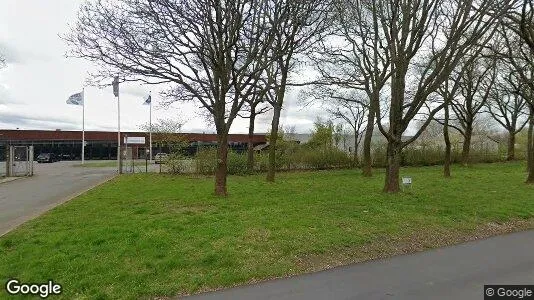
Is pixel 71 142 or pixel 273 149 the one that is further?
pixel 71 142

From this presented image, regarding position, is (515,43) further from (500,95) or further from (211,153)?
(500,95)

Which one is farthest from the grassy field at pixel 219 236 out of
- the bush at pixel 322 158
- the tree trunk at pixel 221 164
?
the bush at pixel 322 158

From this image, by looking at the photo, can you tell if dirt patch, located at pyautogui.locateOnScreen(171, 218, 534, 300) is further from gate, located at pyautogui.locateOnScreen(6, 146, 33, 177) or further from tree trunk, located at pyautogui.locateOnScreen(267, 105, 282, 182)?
gate, located at pyautogui.locateOnScreen(6, 146, 33, 177)

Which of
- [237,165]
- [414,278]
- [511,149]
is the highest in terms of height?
[511,149]

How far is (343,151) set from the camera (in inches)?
1041

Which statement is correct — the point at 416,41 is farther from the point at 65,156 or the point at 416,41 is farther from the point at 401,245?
the point at 65,156

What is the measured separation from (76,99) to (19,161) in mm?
13676

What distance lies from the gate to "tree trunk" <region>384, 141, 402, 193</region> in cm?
2130

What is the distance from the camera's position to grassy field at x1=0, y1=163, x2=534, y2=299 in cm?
469

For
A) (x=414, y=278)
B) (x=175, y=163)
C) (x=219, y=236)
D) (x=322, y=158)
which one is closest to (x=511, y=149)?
(x=322, y=158)

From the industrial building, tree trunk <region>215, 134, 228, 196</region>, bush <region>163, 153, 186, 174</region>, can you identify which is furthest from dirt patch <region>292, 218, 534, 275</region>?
the industrial building

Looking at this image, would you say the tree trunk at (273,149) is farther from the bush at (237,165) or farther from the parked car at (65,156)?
the parked car at (65,156)

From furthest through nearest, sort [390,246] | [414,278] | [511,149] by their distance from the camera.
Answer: [511,149] → [390,246] → [414,278]

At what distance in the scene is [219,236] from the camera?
636 cm
